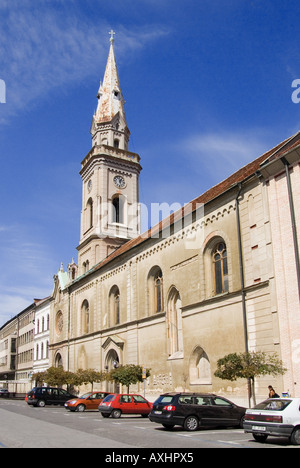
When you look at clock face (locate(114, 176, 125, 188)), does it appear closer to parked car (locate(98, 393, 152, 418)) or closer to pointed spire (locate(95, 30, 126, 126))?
pointed spire (locate(95, 30, 126, 126))

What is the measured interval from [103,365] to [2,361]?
60.5m

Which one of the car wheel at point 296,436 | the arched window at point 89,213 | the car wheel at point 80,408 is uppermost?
the arched window at point 89,213

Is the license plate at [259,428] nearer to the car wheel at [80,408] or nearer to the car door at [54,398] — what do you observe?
the car wheel at [80,408]

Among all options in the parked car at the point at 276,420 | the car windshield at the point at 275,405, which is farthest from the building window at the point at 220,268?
the parked car at the point at 276,420

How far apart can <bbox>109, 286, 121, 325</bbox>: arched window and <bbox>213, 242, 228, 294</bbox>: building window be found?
1480 cm

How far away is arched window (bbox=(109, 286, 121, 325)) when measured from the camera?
4004 centimetres

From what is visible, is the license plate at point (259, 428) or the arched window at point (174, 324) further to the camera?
the arched window at point (174, 324)

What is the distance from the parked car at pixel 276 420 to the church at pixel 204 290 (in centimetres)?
614

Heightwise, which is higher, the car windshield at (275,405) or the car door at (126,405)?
the car windshield at (275,405)

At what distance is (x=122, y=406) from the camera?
24.2 m

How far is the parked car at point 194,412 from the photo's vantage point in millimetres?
17188
